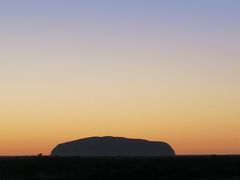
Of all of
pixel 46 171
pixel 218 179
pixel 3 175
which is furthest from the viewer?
pixel 46 171

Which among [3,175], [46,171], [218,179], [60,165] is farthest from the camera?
[60,165]

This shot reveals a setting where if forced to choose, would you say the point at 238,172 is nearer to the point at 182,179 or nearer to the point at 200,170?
the point at 200,170

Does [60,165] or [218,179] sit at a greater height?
[218,179]

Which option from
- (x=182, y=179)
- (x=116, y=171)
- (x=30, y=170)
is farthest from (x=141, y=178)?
(x=30, y=170)

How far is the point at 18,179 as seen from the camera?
3066 inches

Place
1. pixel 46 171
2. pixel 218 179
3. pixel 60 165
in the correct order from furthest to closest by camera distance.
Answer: pixel 60 165 → pixel 46 171 → pixel 218 179

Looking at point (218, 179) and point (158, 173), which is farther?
point (158, 173)

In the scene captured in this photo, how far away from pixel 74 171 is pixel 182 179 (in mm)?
19989

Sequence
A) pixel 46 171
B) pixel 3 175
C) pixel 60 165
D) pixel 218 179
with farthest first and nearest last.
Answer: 1. pixel 60 165
2. pixel 46 171
3. pixel 3 175
4. pixel 218 179

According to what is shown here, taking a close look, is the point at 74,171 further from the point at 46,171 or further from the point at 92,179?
the point at 92,179

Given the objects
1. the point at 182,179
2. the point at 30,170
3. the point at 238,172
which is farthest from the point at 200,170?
the point at 30,170

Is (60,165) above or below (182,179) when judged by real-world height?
below

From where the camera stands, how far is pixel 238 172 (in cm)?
8844

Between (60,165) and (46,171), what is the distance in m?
12.0
